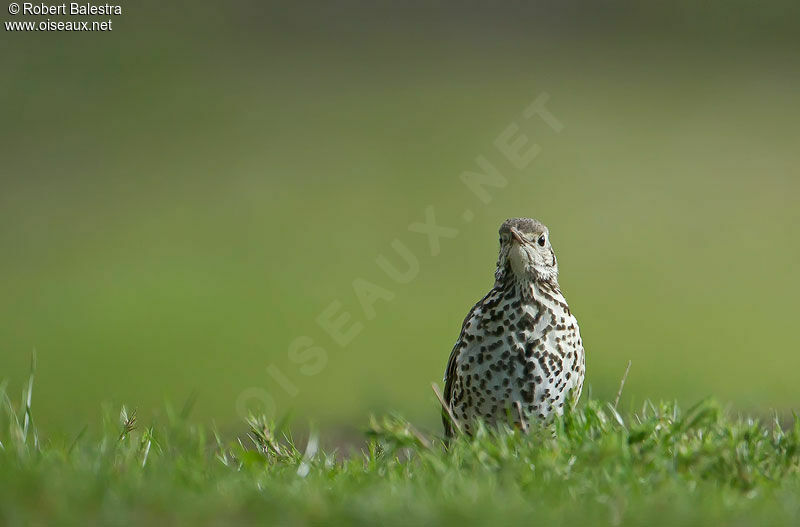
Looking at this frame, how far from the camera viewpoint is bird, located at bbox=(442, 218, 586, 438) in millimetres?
4660

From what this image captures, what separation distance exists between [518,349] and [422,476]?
1310 mm

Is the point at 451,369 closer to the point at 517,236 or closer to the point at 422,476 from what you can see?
the point at 517,236

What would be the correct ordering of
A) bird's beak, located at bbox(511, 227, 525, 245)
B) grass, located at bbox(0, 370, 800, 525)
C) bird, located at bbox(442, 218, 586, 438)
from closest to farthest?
grass, located at bbox(0, 370, 800, 525)
bird, located at bbox(442, 218, 586, 438)
bird's beak, located at bbox(511, 227, 525, 245)

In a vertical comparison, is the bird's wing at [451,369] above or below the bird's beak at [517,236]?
below

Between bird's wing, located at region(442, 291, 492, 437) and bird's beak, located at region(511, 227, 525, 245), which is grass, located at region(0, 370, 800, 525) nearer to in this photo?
bird's wing, located at region(442, 291, 492, 437)

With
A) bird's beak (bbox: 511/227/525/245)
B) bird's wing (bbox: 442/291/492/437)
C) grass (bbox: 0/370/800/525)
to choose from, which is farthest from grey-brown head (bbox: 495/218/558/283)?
grass (bbox: 0/370/800/525)

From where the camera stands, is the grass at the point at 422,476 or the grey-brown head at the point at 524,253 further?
the grey-brown head at the point at 524,253

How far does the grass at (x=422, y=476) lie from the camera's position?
9.74 feet

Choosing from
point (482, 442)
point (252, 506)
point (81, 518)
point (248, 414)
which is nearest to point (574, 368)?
point (482, 442)

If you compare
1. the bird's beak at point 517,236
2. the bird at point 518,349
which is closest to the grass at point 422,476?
the bird at point 518,349

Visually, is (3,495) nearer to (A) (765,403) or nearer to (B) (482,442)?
(B) (482,442)

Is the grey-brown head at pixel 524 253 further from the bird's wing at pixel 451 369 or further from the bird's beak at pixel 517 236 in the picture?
the bird's wing at pixel 451 369

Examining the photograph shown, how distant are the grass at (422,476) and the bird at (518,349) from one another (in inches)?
15.2

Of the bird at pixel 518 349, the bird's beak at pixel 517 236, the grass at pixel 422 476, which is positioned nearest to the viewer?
the grass at pixel 422 476
